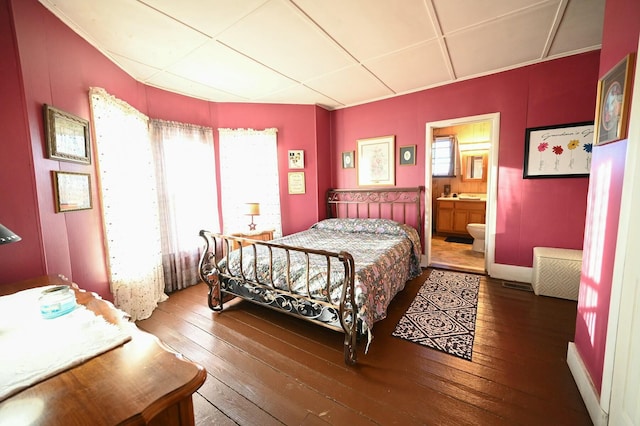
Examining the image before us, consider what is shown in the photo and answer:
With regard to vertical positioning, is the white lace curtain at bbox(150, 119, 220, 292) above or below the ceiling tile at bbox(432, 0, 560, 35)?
below

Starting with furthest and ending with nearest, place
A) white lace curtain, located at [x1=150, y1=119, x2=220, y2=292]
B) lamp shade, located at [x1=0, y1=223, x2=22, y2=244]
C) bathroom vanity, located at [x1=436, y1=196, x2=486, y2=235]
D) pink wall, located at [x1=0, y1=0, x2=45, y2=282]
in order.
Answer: bathroom vanity, located at [x1=436, y1=196, x2=486, y2=235] < white lace curtain, located at [x1=150, y1=119, x2=220, y2=292] < pink wall, located at [x1=0, y1=0, x2=45, y2=282] < lamp shade, located at [x1=0, y1=223, x2=22, y2=244]

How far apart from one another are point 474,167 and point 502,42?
361 cm

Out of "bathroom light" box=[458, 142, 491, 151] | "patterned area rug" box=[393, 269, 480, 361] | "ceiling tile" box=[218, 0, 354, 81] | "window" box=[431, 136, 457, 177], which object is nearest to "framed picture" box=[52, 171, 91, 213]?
"ceiling tile" box=[218, 0, 354, 81]

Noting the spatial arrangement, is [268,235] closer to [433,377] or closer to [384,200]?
[384,200]

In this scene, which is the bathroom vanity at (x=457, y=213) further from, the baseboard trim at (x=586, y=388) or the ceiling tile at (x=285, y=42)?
the ceiling tile at (x=285, y=42)

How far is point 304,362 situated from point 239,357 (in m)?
0.51

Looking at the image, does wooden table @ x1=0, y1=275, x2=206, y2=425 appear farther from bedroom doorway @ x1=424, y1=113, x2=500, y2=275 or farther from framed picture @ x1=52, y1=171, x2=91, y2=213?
bedroom doorway @ x1=424, y1=113, x2=500, y2=275

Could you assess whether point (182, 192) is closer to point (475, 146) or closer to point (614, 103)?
point (614, 103)

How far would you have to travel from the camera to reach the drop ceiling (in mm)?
1829

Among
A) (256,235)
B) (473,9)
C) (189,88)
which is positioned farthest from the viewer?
(256,235)

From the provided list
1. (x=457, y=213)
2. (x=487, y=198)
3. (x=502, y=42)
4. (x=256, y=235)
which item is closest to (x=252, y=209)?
(x=256, y=235)

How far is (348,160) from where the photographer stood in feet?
13.9

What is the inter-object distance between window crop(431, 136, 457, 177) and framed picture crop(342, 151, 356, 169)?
2.30m

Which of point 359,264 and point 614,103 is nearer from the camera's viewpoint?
point 614,103
